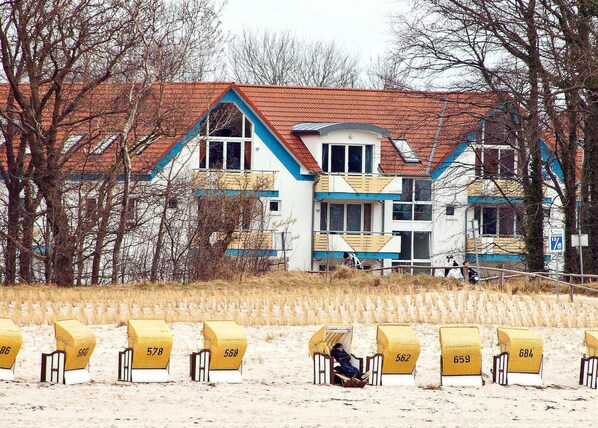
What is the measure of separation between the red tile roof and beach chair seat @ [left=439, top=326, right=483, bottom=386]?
1963 centimetres

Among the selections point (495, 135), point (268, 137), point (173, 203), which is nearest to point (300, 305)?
point (495, 135)

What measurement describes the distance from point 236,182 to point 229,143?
2.92 meters

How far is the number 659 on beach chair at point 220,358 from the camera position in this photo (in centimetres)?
1941

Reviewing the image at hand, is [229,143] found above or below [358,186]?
above

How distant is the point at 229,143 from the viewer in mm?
54688

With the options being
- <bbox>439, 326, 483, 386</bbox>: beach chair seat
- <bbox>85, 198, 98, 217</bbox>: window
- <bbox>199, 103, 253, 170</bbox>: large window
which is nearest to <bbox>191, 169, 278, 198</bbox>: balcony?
<bbox>199, 103, 253, 170</bbox>: large window

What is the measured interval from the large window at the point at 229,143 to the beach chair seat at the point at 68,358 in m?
33.7

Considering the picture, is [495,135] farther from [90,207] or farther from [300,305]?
[300,305]

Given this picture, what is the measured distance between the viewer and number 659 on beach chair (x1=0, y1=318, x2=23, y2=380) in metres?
18.6

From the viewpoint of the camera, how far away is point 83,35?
3641 centimetres

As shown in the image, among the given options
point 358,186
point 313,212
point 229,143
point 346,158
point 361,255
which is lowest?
point 361,255

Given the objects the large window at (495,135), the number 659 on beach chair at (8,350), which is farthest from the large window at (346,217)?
the number 659 on beach chair at (8,350)

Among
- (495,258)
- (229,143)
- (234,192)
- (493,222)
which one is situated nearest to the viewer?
(234,192)

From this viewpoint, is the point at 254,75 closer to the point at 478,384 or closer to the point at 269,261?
the point at 269,261
